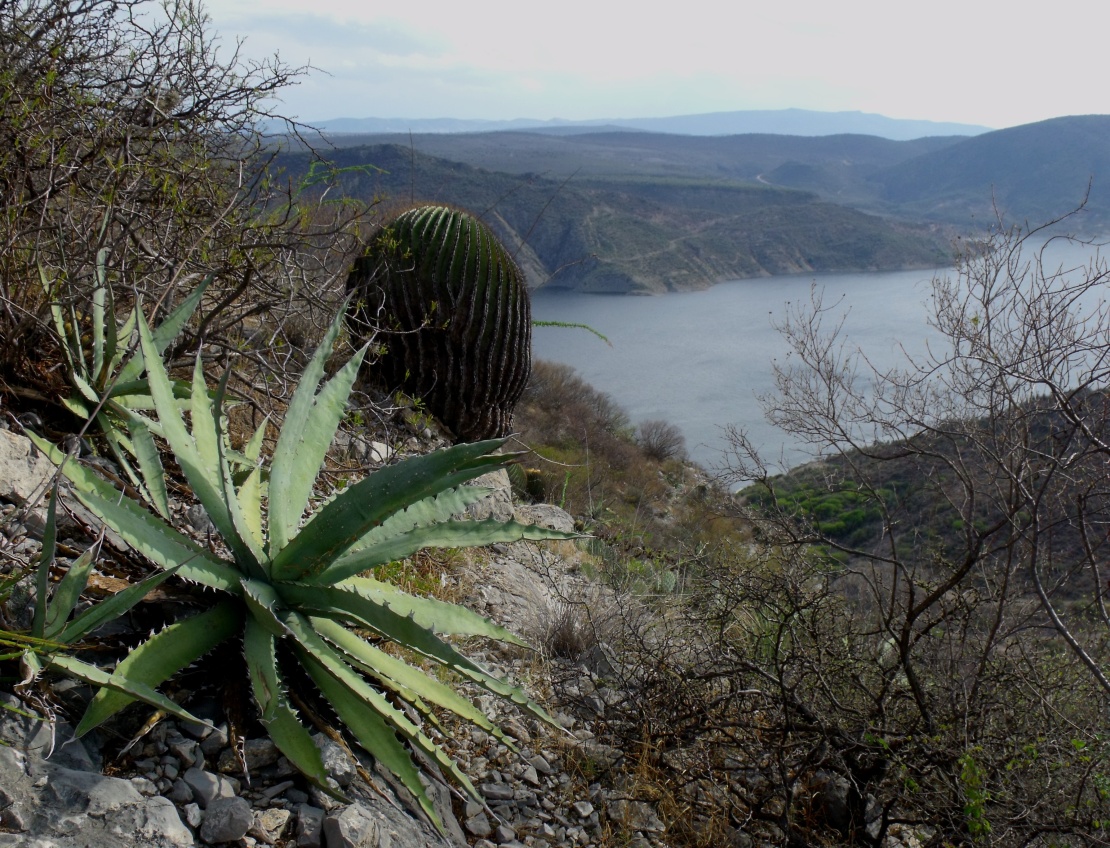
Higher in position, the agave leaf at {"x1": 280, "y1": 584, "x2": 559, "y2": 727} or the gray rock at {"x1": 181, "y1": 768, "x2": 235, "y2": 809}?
the agave leaf at {"x1": 280, "y1": 584, "x2": 559, "y2": 727}

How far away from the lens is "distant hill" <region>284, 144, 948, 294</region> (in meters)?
30.2

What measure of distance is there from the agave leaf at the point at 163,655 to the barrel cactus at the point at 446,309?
3.36 metres

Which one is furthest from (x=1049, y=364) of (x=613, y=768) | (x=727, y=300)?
(x=727, y=300)

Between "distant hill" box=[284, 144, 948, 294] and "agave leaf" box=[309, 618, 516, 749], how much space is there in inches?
869

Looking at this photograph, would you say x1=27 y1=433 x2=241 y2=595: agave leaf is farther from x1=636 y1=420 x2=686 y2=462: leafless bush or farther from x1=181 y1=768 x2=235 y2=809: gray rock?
x1=636 y1=420 x2=686 y2=462: leafless bush

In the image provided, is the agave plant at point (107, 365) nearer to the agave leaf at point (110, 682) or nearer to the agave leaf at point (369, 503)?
the agave leaf at point (369, 503)

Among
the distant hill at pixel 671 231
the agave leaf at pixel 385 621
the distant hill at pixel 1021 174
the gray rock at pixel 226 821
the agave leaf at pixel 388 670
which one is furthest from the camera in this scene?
the distant hill at pixel 671 231

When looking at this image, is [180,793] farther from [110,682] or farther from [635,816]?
[635,816]

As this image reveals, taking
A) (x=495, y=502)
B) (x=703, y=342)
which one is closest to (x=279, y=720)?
(x=495, y=502)

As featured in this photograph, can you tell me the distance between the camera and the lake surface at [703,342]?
17562mm

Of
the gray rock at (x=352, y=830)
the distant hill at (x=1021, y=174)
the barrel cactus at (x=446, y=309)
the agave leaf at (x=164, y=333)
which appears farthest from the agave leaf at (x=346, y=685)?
the distant hill at (x=1021, y=174)

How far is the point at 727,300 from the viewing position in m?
35.2

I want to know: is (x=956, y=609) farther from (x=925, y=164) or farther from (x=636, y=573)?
(x=925, y=164)

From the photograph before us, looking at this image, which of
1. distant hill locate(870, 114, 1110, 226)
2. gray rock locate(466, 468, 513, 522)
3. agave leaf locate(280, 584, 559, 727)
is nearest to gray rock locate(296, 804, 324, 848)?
agave leaf locate(280, 584, 559, 727)
